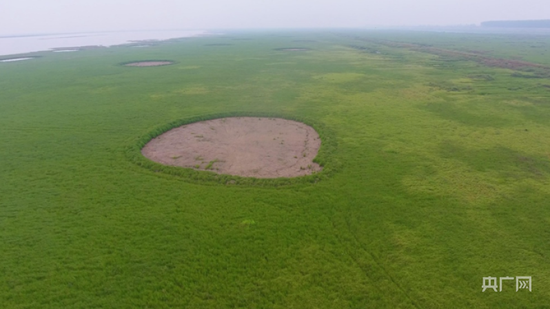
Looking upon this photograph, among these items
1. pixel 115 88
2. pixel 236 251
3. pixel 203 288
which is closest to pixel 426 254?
pixel 236 251

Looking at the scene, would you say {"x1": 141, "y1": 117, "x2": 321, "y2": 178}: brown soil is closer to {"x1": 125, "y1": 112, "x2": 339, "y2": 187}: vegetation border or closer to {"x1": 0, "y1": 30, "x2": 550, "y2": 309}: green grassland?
{"x1": 125, "y1": 112, "x2": 339, "y2": 187}: vegetation border

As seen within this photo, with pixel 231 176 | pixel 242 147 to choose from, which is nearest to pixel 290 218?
pixel 231 176

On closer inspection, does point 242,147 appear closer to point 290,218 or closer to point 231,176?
point 231,176

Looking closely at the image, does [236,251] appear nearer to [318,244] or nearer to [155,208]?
[318,244]

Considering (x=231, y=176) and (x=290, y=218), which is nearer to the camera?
(x=290, y=218)

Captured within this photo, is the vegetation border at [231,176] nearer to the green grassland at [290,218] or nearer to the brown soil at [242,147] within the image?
the green grassland at [290,218]
